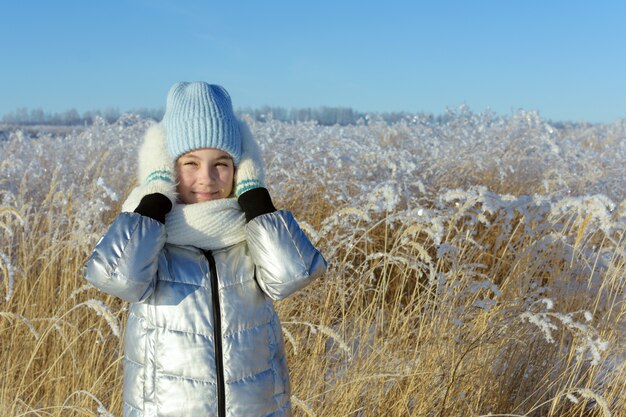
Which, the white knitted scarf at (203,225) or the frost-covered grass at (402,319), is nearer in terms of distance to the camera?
the white knitted scarf at (203,225)

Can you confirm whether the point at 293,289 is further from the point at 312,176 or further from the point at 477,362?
the point at 312,176

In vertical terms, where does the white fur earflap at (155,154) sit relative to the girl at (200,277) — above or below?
above

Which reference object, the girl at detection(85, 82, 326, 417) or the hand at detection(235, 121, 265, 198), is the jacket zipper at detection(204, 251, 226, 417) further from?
the hand at detection(235, 121, 265, 198)

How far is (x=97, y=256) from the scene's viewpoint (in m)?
1.39

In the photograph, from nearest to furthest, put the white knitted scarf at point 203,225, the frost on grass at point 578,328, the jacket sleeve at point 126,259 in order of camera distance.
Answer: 1. the jacket sleeve at point 126,259
2. the white knitted scarf at point 203,225
3. the frost on grass at point 578,328

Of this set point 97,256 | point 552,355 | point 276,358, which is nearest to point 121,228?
point 97,256

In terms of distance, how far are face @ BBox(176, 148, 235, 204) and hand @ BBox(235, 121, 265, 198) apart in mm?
32

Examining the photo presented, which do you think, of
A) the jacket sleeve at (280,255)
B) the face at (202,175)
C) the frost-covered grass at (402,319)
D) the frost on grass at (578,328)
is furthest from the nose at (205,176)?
the frost on grass at (578,328)

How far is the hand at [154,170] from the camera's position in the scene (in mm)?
1538

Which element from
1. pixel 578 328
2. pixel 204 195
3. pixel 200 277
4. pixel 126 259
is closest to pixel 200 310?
pixel 200 277

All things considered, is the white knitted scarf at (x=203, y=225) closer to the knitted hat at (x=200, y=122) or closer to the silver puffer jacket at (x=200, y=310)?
the silver puffer jacket at (x=200, y=310)

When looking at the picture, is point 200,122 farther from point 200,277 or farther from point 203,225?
point 200,277

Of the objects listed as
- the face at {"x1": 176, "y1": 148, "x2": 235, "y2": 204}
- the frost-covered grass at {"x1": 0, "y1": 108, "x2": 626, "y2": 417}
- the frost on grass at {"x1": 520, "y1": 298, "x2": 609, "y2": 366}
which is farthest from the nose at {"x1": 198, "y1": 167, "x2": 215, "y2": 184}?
the frost on grass at {"x1": 520, "y1": 298, "x2": 609, "y2": 366}

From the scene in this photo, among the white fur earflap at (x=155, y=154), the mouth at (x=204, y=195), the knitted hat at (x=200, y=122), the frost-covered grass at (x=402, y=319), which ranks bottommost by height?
the frost-covered grass at (x=402, y=319)
